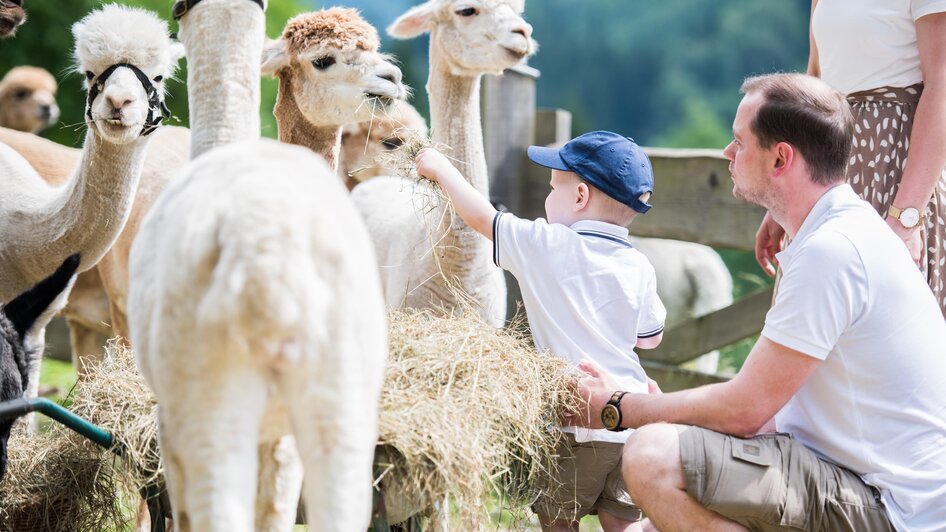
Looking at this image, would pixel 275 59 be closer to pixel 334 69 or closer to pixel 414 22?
pixel 334 69

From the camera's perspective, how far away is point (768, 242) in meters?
3.76

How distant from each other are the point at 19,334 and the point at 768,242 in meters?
2.59

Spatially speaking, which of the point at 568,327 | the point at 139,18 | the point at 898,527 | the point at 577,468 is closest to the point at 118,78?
the point at 139,18

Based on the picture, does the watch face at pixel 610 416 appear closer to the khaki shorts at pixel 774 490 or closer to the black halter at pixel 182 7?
the khaki shorts at pixel 774 490

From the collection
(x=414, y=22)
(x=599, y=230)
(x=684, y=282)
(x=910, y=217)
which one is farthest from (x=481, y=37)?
(x=684, y=282)

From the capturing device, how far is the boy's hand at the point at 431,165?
299cm

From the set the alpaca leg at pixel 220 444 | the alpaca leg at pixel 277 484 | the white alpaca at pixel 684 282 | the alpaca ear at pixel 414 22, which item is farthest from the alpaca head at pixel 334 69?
the white alpaca at pixel 684 282

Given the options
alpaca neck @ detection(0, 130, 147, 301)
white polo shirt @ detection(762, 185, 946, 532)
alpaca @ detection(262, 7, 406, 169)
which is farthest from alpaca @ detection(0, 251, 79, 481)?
white polo shirt @ detection(762, 185, 946, 532)

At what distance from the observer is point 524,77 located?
5703 millimetres

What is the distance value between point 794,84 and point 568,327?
0.92 m

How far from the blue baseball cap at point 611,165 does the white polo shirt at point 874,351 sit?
600 millimetres

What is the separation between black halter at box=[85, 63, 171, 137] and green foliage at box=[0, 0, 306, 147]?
4.80 metres

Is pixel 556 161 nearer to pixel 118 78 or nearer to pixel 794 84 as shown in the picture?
pixel 794 84

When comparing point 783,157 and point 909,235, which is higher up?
point 783,157
